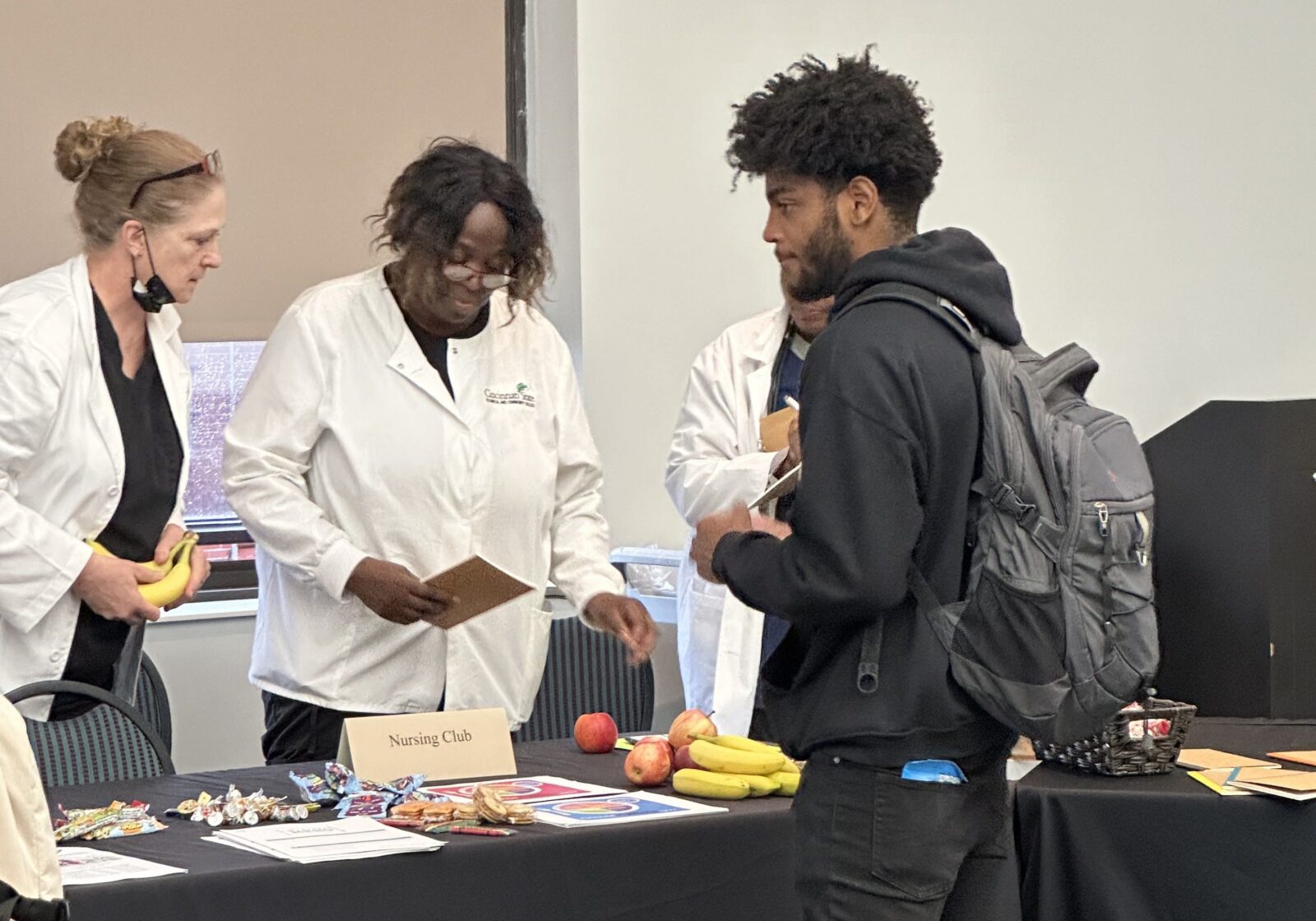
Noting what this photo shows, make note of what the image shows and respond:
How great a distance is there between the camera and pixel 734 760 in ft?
7.98

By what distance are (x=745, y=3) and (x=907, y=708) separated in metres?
3.29

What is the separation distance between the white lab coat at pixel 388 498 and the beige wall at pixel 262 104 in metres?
1.03

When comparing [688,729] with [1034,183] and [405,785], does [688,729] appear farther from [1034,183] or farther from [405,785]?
[1034,183]

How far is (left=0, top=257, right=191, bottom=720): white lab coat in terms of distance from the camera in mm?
2850

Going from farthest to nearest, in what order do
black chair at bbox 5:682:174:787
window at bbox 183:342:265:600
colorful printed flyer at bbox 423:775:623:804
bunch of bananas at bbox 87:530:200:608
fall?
window at bbox 183:342:265:600
bunch of bananas at bbox 87:530:200:608
black chair at bbox 5:682:174:787
colorful printed flyer at bbox 423:775:623:804

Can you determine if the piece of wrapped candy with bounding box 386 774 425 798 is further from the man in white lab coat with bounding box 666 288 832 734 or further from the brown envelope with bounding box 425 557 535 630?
the man in white lab coat with bounding box 666 288 832 734

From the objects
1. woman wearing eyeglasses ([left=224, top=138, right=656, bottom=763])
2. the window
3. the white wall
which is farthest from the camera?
the white wall

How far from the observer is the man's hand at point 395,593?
106 inches

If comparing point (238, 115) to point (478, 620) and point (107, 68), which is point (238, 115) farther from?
point (478, 620)

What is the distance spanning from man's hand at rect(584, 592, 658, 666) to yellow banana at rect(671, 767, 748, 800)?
1.06 ft

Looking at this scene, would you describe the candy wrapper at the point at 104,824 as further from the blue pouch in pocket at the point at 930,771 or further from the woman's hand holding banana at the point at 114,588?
the blue pouch in pocket at the point at 930,771

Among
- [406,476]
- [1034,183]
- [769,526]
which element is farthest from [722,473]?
[1034,183]

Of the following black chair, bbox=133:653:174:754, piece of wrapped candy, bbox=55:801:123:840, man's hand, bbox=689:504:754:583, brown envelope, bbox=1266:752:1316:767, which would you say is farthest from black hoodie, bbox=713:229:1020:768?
black chair, bbox=133:653:174:754

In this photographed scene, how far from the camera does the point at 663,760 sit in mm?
2490
